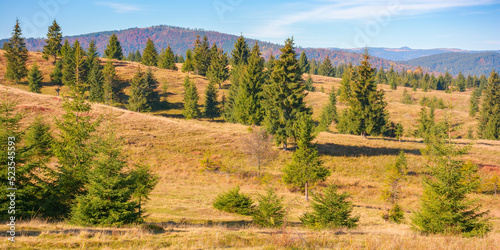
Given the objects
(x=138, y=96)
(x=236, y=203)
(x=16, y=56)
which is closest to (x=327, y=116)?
(x=138, y=96)

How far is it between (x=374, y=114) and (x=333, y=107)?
107 feet

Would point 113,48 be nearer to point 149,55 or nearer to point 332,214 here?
point 149,55

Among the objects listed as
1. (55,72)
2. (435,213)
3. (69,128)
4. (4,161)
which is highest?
(55,72)

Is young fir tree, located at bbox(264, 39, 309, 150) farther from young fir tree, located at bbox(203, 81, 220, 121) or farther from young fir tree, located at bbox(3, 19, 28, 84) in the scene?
young fir tree, located at bbox(3, 19, 28, 84)

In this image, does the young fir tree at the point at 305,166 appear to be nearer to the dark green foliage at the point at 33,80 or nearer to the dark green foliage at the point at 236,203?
the dark green foliage at the point at 236,203

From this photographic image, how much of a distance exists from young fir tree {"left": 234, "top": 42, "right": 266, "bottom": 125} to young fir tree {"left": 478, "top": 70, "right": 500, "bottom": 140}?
57.0 m

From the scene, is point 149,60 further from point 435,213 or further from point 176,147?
point 435,213

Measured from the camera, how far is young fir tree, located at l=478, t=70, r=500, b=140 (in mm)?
64375

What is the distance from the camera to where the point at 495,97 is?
6738cm

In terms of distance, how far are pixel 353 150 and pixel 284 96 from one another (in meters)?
13.8

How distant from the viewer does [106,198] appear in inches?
473

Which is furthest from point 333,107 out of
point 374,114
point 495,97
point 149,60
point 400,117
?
point 149,60

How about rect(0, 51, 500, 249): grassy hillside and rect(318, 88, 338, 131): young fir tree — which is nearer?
rect(0, 51, 500, 249): grassy hillside

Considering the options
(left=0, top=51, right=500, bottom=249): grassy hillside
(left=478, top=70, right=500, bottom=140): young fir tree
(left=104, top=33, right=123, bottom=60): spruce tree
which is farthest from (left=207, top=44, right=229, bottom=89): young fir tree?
(left=478, top=70, right=500, bottom=140): young fir tree
